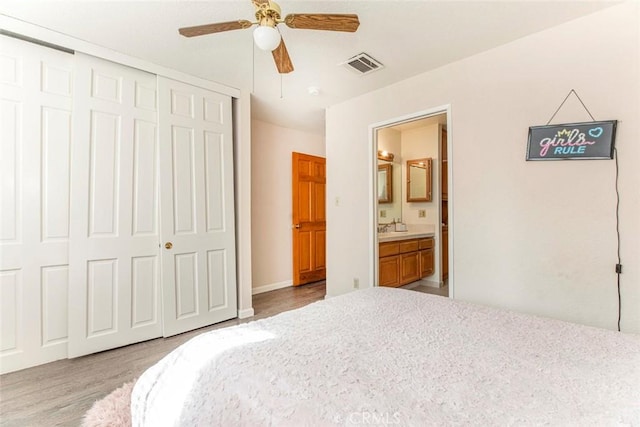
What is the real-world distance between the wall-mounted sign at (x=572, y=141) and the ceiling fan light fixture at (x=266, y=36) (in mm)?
1959

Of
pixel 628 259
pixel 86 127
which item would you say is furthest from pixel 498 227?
pixel 86 127

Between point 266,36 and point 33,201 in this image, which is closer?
point 266,36

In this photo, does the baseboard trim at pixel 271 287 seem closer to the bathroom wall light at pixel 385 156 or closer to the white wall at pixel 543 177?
the bathroom wall light at pixel 385 156

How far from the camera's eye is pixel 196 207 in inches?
114

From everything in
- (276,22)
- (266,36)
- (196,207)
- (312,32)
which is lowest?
(196,207)

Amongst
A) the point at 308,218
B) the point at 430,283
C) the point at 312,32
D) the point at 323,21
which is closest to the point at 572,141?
the point at 323,21

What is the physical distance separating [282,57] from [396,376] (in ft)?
6.05

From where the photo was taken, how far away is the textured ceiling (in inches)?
74.2

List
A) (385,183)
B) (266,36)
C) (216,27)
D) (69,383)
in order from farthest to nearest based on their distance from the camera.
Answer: (385,183), (69,383), (216,27), (266,36)

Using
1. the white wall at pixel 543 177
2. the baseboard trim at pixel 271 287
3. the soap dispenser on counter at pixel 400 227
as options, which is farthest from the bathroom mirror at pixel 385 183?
the baseboard trim at pixel 271 287

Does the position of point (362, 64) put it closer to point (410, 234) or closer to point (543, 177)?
point (543, 177)

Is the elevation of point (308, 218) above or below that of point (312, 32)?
below

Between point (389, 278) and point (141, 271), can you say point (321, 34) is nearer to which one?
point (141, 271)

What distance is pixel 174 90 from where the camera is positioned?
2.76 meters
